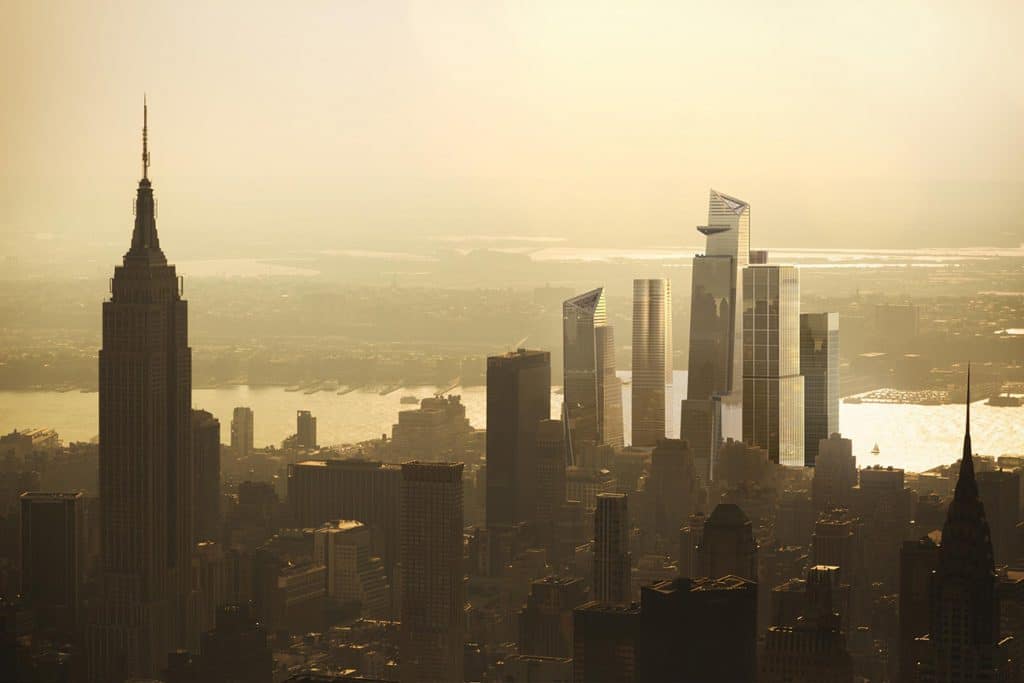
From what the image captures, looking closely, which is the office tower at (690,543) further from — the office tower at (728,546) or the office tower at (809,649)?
the office tower at (809,649)

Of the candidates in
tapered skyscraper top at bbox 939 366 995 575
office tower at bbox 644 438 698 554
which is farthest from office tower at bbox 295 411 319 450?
tapered skyscraper top at bbox 939 366 995 575

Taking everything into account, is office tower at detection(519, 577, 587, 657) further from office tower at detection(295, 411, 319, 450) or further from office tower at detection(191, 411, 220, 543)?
office tower at detection(191, 411, 220, 543)

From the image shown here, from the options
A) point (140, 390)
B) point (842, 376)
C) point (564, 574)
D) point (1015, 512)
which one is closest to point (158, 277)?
point (140, 390)

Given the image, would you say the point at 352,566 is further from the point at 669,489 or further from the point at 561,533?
the point at 669,489

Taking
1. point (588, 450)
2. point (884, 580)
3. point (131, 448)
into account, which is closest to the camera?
point (884, 580)

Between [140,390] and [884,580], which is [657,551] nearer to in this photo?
[884,580]
